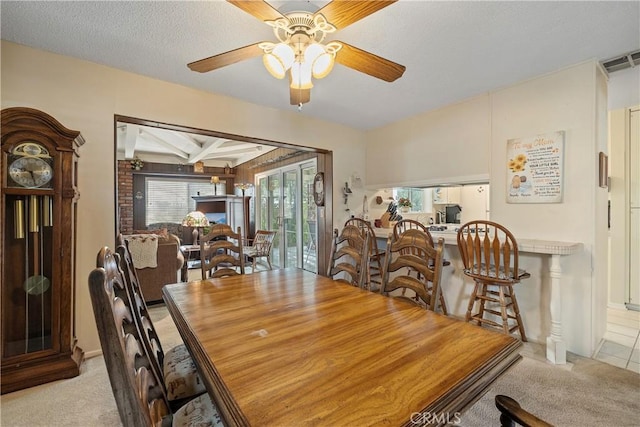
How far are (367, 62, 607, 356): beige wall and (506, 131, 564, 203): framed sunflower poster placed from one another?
0.05m

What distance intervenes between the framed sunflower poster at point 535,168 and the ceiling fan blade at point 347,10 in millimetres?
2199

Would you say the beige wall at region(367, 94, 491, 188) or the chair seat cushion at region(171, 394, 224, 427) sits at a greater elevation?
the beige wall at region(367, 94, 491, 188)

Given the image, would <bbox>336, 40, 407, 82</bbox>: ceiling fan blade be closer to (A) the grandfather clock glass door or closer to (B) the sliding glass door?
(A) the grandfather clock glass door

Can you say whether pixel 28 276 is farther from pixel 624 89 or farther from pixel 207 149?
pixel 624 89

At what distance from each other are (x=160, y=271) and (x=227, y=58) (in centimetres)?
300

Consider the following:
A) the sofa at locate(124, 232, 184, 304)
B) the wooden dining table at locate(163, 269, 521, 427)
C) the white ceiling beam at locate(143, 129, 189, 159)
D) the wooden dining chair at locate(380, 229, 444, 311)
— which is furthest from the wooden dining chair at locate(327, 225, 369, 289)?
the white ceiling beam at locate(143, 129, 189, 159)

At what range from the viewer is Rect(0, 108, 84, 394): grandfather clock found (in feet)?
6.39

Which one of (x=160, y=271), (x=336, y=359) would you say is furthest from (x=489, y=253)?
(x=160, y=271)

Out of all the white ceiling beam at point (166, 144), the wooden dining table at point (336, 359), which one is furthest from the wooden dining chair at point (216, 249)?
the white ceiling beam at point (166, 144)

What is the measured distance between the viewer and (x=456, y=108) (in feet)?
10.7

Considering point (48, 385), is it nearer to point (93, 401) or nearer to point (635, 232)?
point (93, 401)

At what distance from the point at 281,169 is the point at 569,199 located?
4.55 m

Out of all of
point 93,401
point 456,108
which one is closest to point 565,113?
point 456,108

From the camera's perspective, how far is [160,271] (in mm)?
3631
